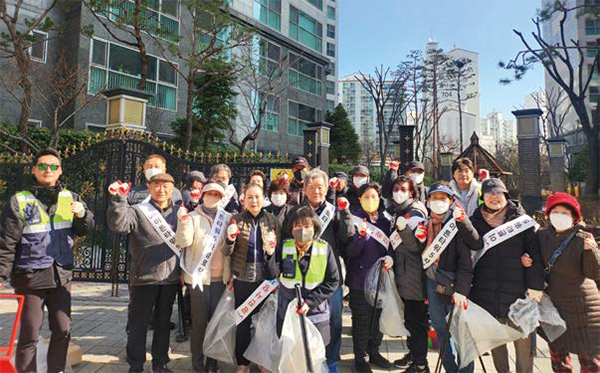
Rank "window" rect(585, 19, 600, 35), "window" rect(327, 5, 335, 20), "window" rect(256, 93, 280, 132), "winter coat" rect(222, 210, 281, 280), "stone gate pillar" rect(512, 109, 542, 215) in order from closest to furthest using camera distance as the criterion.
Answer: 1. "winter coat" rect(222, 210, 281, 280)
2. "stone gate pillar" rect(512, 109, 542, 215)
3. "window" rect(256, 93, 280, 132)
4. "window" rect(585, 19, 600, 35)
5. "window" rect(327, 5, 335, 20)

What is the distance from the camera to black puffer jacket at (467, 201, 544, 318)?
3117 millimetres

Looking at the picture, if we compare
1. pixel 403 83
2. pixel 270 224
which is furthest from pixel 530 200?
pixel 403 83

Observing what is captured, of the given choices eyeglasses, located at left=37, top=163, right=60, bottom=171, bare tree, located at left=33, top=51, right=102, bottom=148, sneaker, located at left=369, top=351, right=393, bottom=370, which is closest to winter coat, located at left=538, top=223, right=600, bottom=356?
sneaker, located at left=369, top=351, right=393, bottom=370

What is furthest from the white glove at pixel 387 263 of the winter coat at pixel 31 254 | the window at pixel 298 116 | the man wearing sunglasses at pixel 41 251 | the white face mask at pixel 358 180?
the window at pixel 298 116

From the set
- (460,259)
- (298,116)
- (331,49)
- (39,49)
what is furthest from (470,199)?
(331,49)

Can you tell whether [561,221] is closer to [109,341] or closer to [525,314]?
[525,314]

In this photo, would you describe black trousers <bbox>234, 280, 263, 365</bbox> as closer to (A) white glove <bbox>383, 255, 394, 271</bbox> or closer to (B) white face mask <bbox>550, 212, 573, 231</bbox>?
(A) white glove <bbox>383, 255, 394, 271</bbox>

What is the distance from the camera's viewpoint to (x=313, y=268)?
327cm

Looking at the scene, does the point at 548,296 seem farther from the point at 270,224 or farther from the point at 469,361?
the point at 270,224

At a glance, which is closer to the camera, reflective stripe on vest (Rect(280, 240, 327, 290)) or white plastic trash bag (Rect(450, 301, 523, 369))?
white plastic trash bag (Rect(450, 301, 523, 369))

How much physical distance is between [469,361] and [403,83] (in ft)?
83.5

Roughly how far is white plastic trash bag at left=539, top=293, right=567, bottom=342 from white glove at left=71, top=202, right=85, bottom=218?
13.8ft

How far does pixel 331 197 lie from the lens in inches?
180

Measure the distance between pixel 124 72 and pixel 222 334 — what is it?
16.7 metres
